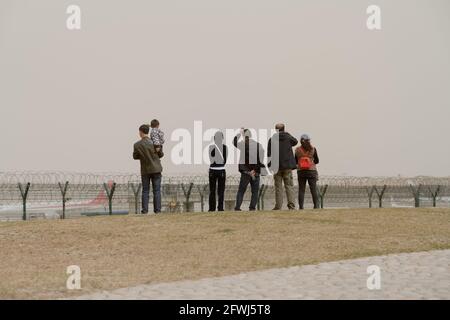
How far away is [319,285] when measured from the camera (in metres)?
7.34

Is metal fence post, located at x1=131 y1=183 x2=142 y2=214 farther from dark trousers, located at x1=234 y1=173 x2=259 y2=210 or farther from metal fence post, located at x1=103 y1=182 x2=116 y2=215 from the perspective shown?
dark trousers, located at x1=234 y1=173 x2=259 y2=210

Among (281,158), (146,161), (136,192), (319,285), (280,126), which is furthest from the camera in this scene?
(136,192)

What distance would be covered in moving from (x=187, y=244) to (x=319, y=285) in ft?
13.0

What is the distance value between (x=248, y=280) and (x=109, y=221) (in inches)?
269

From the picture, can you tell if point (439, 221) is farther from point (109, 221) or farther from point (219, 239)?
point (109, 221)

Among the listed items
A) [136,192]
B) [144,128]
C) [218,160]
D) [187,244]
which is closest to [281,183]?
[218,160]

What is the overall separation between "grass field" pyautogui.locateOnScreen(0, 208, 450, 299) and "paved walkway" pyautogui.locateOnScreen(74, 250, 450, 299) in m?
0.47

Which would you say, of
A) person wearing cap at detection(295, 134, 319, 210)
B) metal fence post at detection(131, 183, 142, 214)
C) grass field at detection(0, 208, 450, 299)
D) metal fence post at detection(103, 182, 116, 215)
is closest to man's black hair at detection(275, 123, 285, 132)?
person wearing cap at detection(295, 134, 319, 210)

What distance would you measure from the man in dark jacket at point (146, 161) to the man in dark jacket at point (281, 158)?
2599 mm

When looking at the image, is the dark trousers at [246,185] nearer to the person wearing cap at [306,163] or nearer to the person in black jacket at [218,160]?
the person in black jacket at [218,160]

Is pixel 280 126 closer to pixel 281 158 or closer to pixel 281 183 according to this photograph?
pixel 281 158

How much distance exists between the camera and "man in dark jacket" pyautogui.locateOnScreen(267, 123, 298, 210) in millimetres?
15836

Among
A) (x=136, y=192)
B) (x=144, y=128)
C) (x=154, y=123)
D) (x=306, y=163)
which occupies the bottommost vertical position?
(x=136, y=192)
